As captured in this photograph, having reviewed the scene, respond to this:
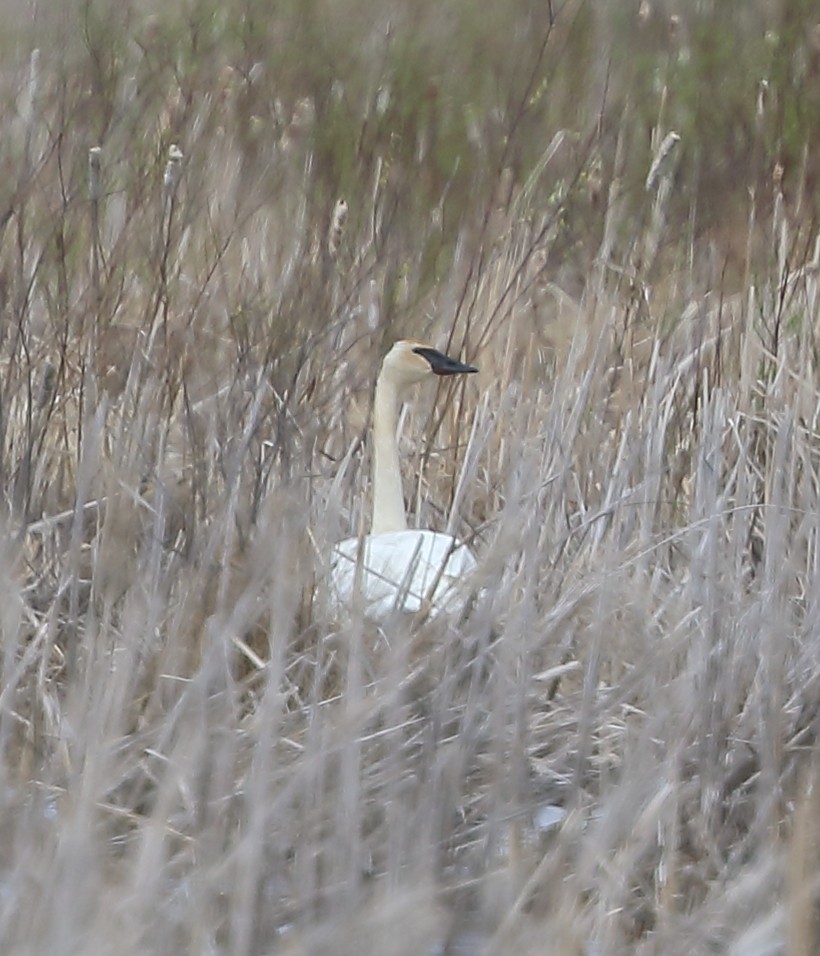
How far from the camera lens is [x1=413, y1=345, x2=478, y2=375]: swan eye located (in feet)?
9.73

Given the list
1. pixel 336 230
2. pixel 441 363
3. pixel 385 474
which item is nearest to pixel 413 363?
pixel 441 363

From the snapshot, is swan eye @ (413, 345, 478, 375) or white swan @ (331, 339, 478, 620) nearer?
white swan @ (331, 339, 478, 620)

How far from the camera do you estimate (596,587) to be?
221cm

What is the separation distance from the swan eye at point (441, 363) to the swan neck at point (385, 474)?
9 cm

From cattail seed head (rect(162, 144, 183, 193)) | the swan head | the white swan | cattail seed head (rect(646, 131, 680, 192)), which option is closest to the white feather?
the white swan

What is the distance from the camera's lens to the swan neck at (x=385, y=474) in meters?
2.81

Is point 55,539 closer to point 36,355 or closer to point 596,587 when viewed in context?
point 36,355

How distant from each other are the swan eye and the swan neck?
9 centimetres

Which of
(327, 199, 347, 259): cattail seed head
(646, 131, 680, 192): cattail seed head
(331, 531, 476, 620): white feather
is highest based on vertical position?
(646, 131, 680, 192): cattail seed head

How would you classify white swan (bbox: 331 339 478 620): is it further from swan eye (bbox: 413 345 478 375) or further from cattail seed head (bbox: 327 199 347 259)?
cattail seed head (bbox: 327 199 347 259)

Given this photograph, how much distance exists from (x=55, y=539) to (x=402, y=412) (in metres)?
1.05

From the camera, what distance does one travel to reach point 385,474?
286 centimetres

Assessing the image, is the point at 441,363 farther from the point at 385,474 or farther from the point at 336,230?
the point at 336,230

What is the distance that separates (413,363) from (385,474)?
0.21m
